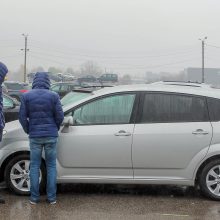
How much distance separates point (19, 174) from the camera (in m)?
6.61

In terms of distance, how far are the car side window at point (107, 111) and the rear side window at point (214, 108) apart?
1062 mm

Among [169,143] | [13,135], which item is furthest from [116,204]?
[13,135]

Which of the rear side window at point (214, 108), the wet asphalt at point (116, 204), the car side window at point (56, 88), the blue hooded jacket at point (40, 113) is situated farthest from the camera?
the car side window at point (56, 88)

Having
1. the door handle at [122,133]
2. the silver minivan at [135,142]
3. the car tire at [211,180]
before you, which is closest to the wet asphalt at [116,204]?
the car tire at [211,180]

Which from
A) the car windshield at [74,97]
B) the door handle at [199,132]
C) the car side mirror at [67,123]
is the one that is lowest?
the door handle at [199,132]

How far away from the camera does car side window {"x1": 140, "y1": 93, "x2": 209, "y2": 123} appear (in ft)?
21.5

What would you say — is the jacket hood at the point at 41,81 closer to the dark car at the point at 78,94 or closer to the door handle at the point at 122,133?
the dark car at the point at 78,94

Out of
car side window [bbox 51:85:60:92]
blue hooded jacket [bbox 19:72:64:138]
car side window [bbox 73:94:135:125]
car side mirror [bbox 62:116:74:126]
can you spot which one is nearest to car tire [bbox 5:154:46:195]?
blue hooded jacket [bbox 19:72:64:138]

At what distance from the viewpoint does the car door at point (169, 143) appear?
21.0ft

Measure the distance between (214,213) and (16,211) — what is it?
8.01 feet

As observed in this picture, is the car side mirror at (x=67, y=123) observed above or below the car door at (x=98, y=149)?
above

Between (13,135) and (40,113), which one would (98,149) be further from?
(13,135)

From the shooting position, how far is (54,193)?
247 inches

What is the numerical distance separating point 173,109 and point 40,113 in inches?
71.3
